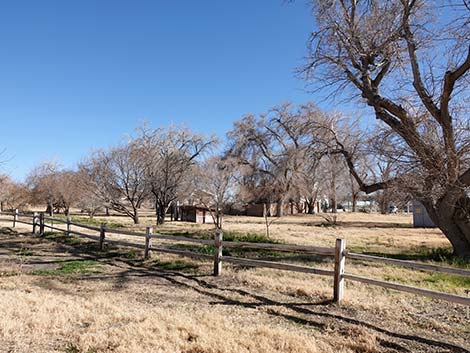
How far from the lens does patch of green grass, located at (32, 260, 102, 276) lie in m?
8.83

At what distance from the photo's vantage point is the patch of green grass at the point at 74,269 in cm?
883

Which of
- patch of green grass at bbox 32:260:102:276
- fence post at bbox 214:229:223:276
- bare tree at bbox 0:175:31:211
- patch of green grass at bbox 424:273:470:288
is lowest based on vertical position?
patch of green grass at bbox 424:273:470:288

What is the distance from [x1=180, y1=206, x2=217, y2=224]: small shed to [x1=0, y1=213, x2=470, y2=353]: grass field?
2739 cm

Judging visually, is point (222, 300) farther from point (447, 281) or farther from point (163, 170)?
point (163, 170)

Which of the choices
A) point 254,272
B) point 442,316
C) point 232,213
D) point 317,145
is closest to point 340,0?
point 317,145

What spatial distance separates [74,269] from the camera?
9297mm

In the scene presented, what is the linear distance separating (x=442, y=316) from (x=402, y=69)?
9794 mm

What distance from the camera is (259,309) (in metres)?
6.03

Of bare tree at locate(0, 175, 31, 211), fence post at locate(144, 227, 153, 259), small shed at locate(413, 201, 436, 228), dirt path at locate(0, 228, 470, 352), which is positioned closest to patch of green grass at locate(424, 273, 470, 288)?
dirt path at locate(0, 228, 470, 352)

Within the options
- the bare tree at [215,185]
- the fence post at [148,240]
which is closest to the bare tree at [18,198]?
the bare tree at [215,185]

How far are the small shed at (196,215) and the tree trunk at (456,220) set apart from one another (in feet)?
86.7

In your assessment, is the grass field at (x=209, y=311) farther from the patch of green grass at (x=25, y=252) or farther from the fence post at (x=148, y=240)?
the patch of green grass at (x=25, y=252)

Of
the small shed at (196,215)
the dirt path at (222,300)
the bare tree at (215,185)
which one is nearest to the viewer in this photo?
the dirt path at (222,300)

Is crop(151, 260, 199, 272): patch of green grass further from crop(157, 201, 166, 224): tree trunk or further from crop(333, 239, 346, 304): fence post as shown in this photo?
crop(157, 201, 166, 224): tree trunk
